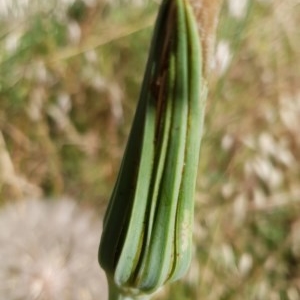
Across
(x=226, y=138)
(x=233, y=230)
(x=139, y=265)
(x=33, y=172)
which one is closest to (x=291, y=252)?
(x=233, y=230)

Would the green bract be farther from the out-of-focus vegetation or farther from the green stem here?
the out-of-focus vegetation

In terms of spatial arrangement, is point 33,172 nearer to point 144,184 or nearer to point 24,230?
point 24,230

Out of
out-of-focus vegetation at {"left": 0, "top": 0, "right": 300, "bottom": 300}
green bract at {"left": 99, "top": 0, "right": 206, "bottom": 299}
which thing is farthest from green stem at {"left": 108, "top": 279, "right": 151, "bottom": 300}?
out-of-focus vegetation at {"left": 0, "top": 0, "right": 300, "bottom": 300}

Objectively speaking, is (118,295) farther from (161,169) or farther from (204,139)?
(204,139)

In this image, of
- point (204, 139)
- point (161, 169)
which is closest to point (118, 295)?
point (161, 169)

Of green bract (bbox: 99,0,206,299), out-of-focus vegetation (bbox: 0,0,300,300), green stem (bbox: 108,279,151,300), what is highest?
green bract (bbox: 99,0,206,299)

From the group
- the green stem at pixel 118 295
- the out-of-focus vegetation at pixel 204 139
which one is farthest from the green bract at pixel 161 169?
the out-of-focus vegetation at pixel 204 139

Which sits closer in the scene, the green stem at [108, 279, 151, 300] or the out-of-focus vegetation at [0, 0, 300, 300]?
the green stem at [108, 279, 151, 300]
